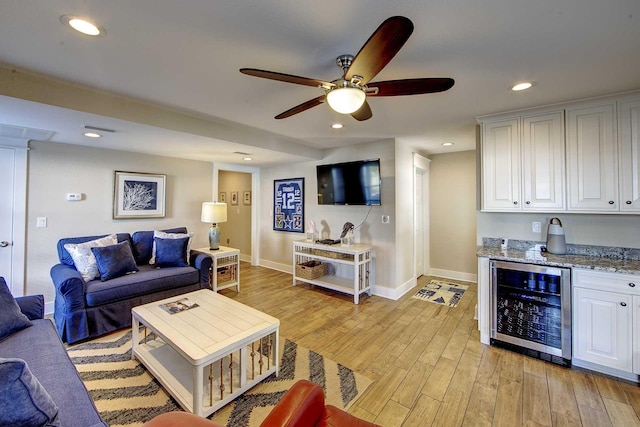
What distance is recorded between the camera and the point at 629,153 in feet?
7.66

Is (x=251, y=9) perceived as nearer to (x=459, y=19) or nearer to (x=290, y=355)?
(x=459, y=19)

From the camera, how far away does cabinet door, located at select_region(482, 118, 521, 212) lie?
2.79 metres

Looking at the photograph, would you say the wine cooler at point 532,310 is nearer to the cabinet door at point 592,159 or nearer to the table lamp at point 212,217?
the cabinet door at point 592,159

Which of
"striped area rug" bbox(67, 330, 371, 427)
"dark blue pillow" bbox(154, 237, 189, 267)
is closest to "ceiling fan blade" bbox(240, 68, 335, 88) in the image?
"striped area rug" bbox(67, 330, 371, 427)

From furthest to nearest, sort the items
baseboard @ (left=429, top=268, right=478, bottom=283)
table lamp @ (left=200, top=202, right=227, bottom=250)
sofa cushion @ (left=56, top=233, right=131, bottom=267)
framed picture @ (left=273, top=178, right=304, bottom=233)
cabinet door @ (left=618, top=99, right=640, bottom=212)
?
framed picture @ (left=273, top=178, right=304, bottom=233)
baseboard @ (left=429, top=268, right=478, bottom=283)
table lamp @ (left=200, top=202, right=227, bottom=250)
sofa cushion @ (left=56, top=233, right=131, bottom=267)
cabinet door @ (left=618, top=99, right=640, bottom=212)

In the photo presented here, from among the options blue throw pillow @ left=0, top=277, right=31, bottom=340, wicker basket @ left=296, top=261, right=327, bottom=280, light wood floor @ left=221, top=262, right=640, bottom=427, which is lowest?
light wood floor @ left=221, top=262, right=640, bottom=427

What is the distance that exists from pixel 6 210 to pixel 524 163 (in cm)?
567

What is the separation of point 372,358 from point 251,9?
8.90 feet

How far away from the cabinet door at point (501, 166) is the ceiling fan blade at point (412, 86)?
162cm

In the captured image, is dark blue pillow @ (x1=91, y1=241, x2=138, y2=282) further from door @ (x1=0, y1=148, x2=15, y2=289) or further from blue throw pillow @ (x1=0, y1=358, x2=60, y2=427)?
blue throw pillow @ (x1=0, y1=358, x2=60, y2=427)

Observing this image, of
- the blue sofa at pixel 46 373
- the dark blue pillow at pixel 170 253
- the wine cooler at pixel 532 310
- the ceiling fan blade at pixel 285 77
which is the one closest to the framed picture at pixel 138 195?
the dark blue pillow at pixel 170 253

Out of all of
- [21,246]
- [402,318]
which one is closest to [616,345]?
[402,318]

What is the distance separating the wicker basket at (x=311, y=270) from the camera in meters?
4.36

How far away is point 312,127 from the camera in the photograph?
11.1 ft
